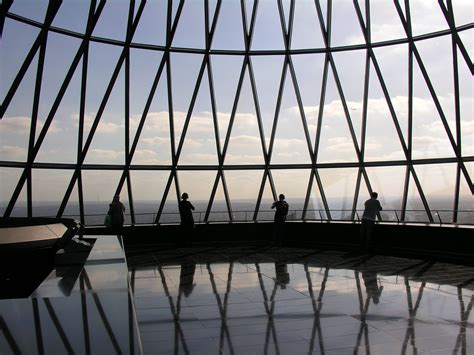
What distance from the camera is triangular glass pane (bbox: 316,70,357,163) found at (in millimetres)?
20188

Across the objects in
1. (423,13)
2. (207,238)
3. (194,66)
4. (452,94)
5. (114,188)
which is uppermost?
(423,13)

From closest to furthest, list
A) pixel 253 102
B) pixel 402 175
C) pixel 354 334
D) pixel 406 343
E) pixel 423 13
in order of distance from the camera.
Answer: pixel 406 343 → pixel 354 334 → pixel 423 13 → pixel 402 175 → pixel 253 102

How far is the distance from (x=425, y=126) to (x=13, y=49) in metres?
15.4

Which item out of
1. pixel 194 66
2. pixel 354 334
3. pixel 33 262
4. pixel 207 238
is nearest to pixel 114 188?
pixel 207 238

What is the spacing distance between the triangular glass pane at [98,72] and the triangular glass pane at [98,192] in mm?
1694

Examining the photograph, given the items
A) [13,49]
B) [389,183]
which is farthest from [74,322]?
[389,183]

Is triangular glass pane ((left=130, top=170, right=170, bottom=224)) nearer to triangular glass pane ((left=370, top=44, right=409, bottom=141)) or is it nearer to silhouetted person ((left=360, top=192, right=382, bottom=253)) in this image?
silhouetted person ((left=360, top=192, right=382, bottom=253))

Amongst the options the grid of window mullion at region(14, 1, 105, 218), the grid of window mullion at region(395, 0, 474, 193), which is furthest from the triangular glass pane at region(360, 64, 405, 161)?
the grid of window mullion at region(14, 1, 105, 218)

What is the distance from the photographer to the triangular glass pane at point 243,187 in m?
20.0

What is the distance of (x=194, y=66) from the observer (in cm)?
1981

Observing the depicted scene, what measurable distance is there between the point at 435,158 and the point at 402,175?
4.85 ft

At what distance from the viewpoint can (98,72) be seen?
18.1 meters

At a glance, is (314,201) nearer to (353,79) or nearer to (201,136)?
(353,79)

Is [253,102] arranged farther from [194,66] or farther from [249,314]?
[249,314]
